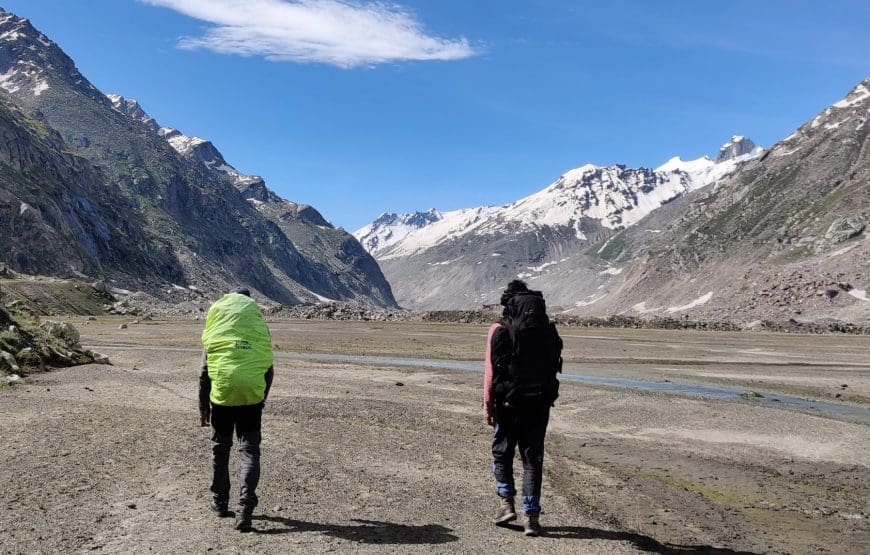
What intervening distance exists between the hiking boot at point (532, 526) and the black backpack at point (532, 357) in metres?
1.46

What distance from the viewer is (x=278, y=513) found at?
9.41 metres

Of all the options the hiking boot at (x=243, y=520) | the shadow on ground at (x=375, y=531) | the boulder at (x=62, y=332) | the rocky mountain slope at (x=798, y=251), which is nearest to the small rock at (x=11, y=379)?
the boulder at (x=62, y=332)

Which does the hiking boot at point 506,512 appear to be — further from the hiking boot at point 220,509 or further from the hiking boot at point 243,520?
the hiking boot at point 220,509

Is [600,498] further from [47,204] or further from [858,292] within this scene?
[47,204]

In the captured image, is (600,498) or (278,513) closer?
(278,513)

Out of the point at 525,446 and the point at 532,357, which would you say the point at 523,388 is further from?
the point at 525,446

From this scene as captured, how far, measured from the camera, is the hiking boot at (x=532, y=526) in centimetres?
901

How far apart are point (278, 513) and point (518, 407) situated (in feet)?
11.3

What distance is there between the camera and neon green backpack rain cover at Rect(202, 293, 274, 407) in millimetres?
8820

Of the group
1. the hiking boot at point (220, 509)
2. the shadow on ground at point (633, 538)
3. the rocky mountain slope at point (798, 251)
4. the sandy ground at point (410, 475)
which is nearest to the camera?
the sandy ground at point (410, 475)

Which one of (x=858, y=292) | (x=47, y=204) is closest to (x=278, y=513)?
(x=858, y=292)

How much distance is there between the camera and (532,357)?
9.20 m

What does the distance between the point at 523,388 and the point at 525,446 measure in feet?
2.75

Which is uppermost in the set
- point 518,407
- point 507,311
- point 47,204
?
point 47,204
